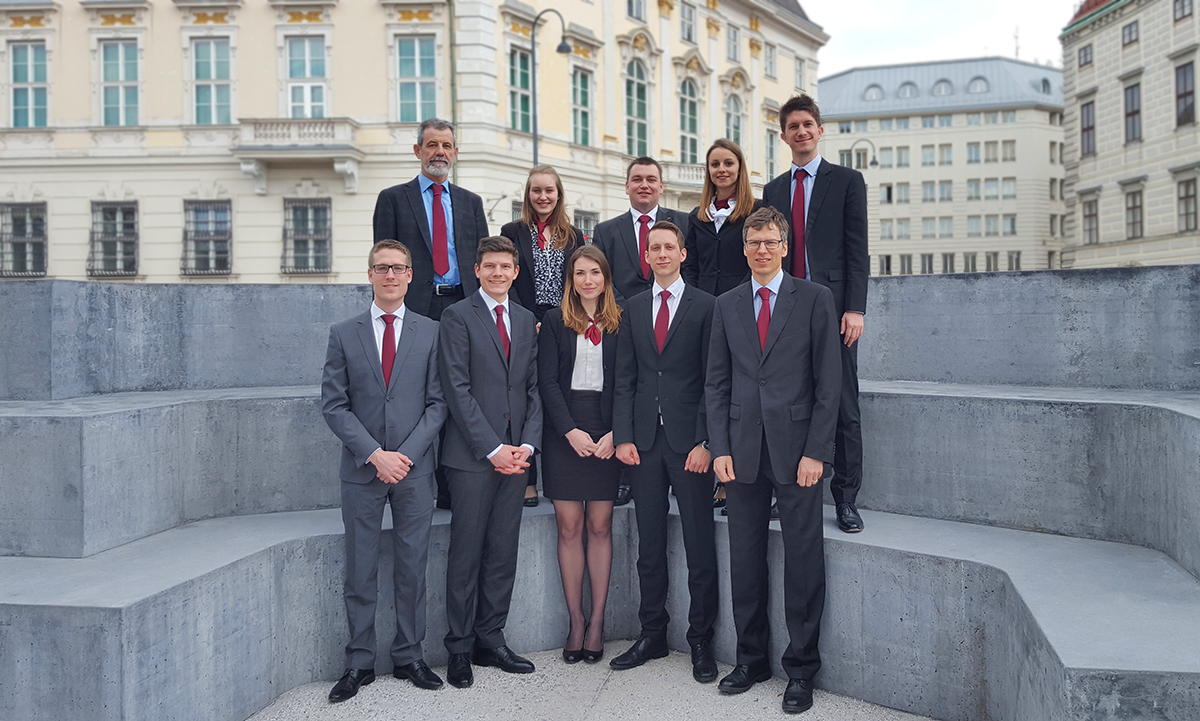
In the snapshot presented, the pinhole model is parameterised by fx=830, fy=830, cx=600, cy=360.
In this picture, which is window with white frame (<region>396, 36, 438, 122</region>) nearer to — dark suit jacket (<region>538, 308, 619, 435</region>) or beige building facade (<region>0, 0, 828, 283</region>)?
beige building facade (<region>0, 0, 828, 283</region>)

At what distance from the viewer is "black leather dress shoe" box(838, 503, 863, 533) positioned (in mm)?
4604

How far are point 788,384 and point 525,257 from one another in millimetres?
2031

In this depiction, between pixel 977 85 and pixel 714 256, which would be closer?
pixel 714 256

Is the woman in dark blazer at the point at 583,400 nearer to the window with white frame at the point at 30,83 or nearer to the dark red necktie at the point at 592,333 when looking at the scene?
the dark red necktie at the point at 592,333

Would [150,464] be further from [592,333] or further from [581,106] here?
[581,106]

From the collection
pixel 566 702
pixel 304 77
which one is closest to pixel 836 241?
pixel 566 702

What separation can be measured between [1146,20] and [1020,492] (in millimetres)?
34884

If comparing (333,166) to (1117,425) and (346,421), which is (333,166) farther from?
(1117,425)

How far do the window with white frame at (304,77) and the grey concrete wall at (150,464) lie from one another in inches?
717

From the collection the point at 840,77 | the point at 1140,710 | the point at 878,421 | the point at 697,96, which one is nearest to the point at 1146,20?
the point at 697,96

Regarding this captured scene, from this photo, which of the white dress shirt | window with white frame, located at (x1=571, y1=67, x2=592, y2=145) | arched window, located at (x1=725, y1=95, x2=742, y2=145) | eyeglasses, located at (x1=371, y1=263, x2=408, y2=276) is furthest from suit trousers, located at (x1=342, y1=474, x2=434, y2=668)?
arched window, located at (x1=725, y1=95, x2=742, y2=145)

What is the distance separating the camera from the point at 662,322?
450cm

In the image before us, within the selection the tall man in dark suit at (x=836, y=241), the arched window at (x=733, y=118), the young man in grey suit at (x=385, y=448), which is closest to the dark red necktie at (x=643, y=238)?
the tall man in dark suit at (x=836, y=241)

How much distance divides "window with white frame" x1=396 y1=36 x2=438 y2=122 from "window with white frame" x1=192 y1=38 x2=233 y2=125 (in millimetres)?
4545
